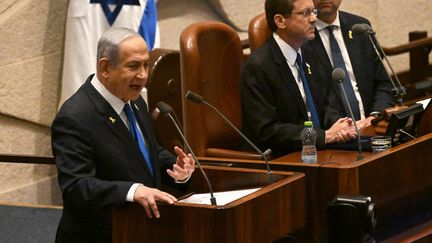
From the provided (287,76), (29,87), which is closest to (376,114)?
(287,76)

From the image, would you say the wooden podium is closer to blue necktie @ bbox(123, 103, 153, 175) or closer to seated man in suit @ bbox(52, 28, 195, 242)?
seated man in suit @ bbox(52, 28, 195, 242)

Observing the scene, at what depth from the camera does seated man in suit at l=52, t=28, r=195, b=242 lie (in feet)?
10.7

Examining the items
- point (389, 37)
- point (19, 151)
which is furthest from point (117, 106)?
point (389, 37)

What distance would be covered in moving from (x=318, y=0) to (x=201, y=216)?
1.86m

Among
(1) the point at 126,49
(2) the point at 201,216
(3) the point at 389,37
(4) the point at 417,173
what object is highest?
(1) the point at 126,49

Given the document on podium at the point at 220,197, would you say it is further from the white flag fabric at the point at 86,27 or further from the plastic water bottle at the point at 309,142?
the white flag fabric at the point at 86,27

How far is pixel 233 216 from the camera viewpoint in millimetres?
3064

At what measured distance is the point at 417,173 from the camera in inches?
152

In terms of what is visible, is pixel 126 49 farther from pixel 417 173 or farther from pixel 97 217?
pixel 417 173

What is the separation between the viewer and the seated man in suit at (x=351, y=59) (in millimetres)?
4617

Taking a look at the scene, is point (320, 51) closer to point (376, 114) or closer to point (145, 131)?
point (376, 114)

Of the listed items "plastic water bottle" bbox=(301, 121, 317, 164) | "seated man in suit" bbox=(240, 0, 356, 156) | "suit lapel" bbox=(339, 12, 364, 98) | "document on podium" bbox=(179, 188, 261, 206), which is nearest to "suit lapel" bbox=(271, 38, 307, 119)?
"seated man in suit" bbox=(240, 0, 356, 156)

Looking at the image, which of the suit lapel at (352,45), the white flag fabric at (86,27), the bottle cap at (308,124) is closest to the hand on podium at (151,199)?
the bottle cap at (308,124)

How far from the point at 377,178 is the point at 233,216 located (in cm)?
78
